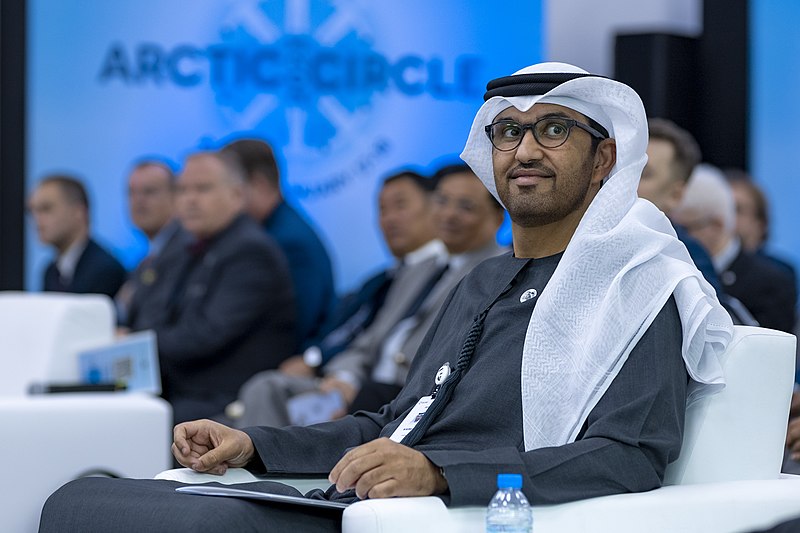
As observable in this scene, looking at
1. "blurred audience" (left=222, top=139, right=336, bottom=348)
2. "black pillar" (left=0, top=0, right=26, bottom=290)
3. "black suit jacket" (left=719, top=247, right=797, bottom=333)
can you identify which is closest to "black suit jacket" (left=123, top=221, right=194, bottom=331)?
"blurred audience" (left=222, top=139, right=336, bottom=348)

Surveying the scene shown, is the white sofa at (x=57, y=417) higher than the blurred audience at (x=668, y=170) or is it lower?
lower

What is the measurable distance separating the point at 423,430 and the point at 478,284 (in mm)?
435

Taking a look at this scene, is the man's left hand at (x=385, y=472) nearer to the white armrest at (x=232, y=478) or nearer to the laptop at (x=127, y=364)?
the white armrest at (x=232, y=478)

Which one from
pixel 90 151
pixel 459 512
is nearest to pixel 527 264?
pixel 459 512

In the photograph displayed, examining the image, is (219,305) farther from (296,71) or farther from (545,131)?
(545,131)

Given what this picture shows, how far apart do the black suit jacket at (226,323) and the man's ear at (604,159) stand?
3.28 m

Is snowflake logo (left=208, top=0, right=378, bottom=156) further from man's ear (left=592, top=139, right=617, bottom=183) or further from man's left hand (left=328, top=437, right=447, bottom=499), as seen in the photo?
man's left hand (left=328, top=437, right=447, bottom=499)

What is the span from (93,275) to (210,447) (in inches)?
190

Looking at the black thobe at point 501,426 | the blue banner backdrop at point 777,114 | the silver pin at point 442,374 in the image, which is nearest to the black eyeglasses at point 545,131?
the black thobe at point 501,426

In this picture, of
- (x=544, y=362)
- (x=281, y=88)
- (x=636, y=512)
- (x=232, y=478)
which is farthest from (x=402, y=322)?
(x=636, y=512)

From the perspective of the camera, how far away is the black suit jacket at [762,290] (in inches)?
227

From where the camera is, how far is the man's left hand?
2395mm

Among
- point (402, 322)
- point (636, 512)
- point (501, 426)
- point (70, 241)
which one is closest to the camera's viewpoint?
point (636, 512)

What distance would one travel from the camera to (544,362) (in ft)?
8.95
